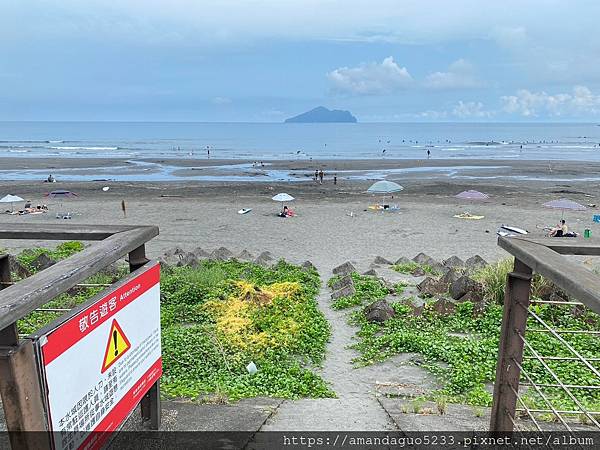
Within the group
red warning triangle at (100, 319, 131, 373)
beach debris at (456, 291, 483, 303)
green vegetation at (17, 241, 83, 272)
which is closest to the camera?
red warning triangle at (100, 319, 131, 373)

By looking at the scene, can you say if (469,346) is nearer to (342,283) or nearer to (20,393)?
(342,283)

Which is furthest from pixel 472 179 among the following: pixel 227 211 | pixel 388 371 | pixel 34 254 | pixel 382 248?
pixel 388 371

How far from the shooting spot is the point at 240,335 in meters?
6.69

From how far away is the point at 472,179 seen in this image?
4228 centimetres

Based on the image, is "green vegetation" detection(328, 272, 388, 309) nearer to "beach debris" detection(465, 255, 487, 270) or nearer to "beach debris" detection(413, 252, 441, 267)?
"beach debris" detection(465, 255, 487, 270)

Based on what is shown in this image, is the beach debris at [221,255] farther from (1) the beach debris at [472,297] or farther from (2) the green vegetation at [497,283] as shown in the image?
(1) the beach debris at [472,297]

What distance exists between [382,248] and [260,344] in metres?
11.4

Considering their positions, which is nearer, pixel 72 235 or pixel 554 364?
pixel 72 235

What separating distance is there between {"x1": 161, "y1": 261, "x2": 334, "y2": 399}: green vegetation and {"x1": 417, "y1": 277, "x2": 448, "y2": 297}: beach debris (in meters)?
1.95

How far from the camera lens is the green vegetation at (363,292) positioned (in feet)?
28.1

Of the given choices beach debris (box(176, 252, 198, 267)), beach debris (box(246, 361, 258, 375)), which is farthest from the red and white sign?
beach debris (box(176, 252, 198, 267))

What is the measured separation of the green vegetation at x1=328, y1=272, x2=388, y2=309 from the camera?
28.1 ft

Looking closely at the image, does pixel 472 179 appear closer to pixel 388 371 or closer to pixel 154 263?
pixel 388 371

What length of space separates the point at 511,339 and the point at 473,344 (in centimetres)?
334
